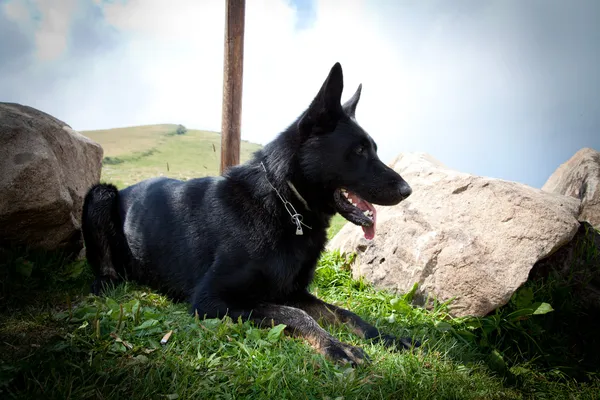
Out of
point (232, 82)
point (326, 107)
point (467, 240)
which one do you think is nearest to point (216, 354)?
point (326, 107)

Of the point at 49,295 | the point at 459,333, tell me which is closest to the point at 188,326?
the point at 49,295

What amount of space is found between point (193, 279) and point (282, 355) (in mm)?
1182

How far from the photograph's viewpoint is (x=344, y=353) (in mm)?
2816

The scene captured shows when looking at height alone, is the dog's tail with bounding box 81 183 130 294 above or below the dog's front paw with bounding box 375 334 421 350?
above

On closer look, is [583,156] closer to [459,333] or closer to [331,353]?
[459,333]

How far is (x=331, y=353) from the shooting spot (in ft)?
9.20

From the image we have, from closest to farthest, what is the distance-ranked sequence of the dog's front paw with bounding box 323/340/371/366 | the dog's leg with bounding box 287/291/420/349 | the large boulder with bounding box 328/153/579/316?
the dog's front paw with bounding box 323/340/371/366
the dog's leg with bounding box 287/291/420/349
the large boulder with bounding box 328/153/579/316

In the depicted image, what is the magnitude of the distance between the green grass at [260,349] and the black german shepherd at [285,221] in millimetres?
171

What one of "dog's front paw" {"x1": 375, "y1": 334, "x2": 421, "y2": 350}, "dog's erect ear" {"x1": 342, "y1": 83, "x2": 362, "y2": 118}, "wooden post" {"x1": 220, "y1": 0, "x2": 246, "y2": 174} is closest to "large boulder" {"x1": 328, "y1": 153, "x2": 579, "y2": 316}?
→ "dog's front paw" {"x1": 375, "y1": 334, "x2": 421, "y2": 350}

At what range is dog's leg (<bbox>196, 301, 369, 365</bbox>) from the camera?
2820mm

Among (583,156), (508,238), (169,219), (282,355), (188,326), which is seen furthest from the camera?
(583,156)

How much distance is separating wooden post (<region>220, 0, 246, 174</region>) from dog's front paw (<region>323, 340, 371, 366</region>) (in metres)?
3.45

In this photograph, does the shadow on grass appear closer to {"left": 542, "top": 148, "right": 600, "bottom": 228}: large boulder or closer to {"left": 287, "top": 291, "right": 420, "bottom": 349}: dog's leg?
{"left": 287, "top": 291, "right": 420, "bottom": 349}: dog's leg

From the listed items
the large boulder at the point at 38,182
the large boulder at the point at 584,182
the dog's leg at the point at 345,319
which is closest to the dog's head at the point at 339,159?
the dog's leg at the point at 345,319
